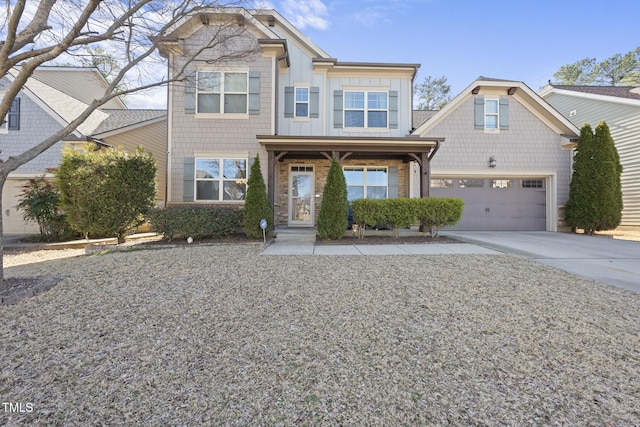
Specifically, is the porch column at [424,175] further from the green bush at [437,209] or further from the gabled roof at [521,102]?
the gabled roof at [521,102]

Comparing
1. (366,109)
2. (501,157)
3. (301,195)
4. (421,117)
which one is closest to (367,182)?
(301,195)

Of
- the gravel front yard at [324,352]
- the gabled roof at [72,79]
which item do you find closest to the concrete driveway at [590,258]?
the gravel front yard at [324,352]

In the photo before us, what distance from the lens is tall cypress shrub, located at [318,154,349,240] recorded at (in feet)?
25.9

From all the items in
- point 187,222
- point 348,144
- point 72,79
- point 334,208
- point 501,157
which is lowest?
point 187,222

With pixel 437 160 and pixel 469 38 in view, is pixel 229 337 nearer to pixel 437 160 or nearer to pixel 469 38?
pixel 437 160

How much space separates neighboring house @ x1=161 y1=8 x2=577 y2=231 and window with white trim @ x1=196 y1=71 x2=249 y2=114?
0.11ft

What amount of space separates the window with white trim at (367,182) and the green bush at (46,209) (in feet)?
30.7

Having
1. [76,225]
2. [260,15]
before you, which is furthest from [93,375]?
[260,15]

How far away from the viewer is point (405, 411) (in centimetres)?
164

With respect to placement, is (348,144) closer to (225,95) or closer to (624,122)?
(225,95)

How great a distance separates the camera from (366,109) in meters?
10.5

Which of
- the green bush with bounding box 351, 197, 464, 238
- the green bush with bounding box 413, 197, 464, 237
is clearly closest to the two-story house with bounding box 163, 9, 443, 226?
the green bush with bounding box 413, 197, 464, 237

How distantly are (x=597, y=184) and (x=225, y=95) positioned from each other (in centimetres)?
1305

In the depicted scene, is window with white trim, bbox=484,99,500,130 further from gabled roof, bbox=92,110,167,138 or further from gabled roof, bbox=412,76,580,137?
gabled roof, bbox=92,110,167,138
